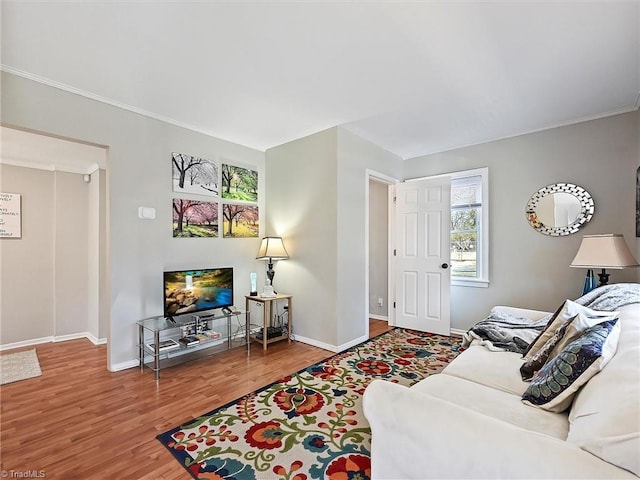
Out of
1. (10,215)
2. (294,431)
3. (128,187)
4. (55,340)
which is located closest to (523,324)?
(294,431)

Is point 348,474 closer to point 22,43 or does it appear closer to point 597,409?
point 597,409

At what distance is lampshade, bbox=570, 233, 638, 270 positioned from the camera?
2.62 meters

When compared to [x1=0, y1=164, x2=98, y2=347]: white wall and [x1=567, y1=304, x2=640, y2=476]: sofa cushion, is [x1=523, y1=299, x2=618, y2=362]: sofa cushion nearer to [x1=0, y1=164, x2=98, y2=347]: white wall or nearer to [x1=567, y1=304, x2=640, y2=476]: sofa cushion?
[x1=567, y1=304, x2=640, y2=476]: sofa cushion

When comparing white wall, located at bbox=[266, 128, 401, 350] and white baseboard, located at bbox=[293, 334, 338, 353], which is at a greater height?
white wall, located at bbox=[266, 128, 401, 350]

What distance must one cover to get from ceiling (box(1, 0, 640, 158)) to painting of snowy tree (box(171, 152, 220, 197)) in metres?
0.43

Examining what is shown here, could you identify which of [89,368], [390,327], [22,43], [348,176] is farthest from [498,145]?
[89,368]

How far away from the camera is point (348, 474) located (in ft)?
5.39

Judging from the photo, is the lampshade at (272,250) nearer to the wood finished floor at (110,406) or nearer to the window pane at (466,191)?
the wood finished floor at (110,406)

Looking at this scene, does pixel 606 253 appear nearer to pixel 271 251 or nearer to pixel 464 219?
pixel 464 219

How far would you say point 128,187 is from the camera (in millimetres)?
3066

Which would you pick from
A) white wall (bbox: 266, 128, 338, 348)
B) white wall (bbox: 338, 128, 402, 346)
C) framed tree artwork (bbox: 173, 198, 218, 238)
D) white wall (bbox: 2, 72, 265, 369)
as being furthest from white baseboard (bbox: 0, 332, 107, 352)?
white wall (bbox: 338, 128, 402, 346)

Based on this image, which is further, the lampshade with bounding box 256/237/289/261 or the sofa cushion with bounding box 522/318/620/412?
the lampshade with bounding box 256/237/289/261

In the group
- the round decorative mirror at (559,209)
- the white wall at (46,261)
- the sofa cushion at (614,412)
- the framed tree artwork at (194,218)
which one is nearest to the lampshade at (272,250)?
the framed tree artwork at (194,218)

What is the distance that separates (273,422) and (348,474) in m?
0.67
